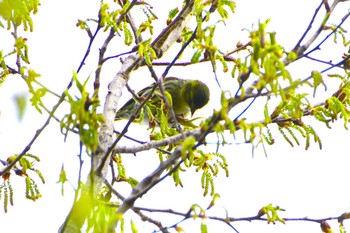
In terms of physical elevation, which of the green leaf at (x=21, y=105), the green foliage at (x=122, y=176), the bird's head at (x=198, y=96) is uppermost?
the bird's head at (x=198, y=96)

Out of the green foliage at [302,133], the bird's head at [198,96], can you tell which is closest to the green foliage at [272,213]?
the green foliage at [302,133]

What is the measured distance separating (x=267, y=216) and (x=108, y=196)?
805 mm

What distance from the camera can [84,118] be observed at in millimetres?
2078

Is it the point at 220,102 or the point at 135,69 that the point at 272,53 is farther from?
the point at 135,69

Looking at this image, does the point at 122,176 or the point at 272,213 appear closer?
the point at 272,213

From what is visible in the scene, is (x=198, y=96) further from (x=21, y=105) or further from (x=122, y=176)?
(x=21, y=105)

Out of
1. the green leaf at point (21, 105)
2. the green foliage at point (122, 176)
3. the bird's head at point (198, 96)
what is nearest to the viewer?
the green leaf at point (21, 105)

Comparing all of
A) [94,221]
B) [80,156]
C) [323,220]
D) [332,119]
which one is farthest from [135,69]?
[94,221]

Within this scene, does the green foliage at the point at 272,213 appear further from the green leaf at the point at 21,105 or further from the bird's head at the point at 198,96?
the bird's head at the point at 198,96

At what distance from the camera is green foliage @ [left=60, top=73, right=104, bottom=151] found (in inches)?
80.6

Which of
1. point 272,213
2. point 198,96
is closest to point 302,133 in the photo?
point 272,213

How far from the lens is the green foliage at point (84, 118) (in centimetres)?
205

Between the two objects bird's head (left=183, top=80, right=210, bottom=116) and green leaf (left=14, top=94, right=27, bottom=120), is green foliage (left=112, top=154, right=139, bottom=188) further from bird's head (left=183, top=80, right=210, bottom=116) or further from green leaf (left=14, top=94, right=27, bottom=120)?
bird's head (left=183, top=80, right=210, bottom=116)

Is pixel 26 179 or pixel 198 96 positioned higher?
pixel 198 96
